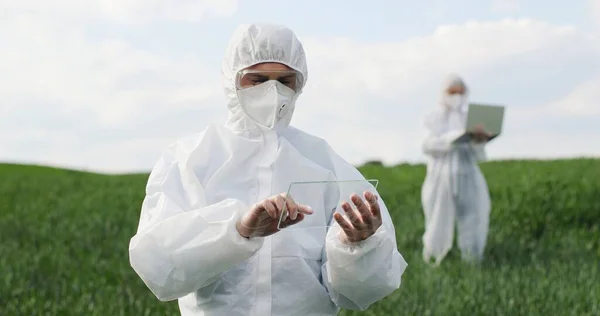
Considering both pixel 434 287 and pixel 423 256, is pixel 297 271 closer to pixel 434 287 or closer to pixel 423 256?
pixel 434 287

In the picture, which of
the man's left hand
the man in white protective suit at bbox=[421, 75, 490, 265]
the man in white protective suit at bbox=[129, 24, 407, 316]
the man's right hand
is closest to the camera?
the man's right hand

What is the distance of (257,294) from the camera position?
310cm

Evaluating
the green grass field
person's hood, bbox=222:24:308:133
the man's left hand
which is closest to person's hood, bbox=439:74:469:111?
the green grass field

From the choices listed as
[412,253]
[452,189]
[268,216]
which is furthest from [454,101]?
[268,216]

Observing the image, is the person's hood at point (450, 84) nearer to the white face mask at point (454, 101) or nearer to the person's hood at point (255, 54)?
the white face mask at point (454, 101)

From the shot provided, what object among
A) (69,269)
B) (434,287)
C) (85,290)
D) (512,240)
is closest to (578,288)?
(434,287)

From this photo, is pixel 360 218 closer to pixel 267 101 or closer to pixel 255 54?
pixel 267 101

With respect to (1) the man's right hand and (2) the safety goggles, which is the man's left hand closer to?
(1) the man's right hand

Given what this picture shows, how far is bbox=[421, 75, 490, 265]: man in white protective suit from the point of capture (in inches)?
376

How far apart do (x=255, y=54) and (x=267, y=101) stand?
0.61ft

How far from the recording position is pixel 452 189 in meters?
9.83

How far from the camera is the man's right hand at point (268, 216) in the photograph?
A: 8.78 feet

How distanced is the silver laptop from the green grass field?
4.65ft

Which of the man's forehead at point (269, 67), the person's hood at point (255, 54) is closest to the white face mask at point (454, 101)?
the person's hood at point (255, 54)
